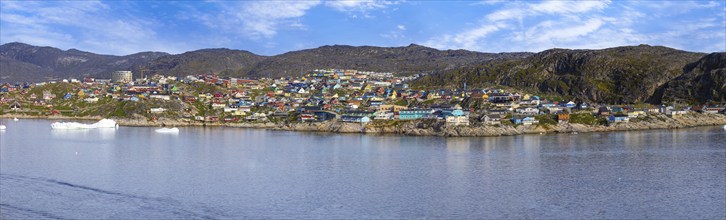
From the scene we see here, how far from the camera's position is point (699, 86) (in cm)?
8631

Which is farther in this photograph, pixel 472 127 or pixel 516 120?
pixel 516 120

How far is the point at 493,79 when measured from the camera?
104 metres

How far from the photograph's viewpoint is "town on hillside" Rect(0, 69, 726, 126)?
6694 centimetres

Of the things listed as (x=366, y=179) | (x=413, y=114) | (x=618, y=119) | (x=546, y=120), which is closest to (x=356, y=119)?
(x=413, y=114)

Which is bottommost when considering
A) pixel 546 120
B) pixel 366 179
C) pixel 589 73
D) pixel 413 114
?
pixel 366 179

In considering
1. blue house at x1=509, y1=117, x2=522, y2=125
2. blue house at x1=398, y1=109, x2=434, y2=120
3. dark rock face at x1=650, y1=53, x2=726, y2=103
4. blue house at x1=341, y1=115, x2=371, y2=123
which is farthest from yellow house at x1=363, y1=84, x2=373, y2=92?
dark rock face at x1=650, y1=53, x2=726, y2=103

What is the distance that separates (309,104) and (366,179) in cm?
5407

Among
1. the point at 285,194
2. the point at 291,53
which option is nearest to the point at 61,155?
the point at 285,194

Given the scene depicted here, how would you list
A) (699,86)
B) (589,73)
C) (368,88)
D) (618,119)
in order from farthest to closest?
(368,88) → (589,73) → (699,86) → (618,119)

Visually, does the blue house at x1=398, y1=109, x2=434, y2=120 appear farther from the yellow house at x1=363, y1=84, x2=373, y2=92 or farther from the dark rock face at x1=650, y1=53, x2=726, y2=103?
the dark rock face at x1=650, y1=53, x2=726, y2=103

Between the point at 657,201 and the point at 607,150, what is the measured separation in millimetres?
20015

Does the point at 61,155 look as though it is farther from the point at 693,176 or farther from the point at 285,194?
the point at 693,176

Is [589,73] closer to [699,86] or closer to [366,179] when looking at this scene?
[699,86]

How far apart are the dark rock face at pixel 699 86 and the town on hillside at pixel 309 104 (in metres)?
5.72
